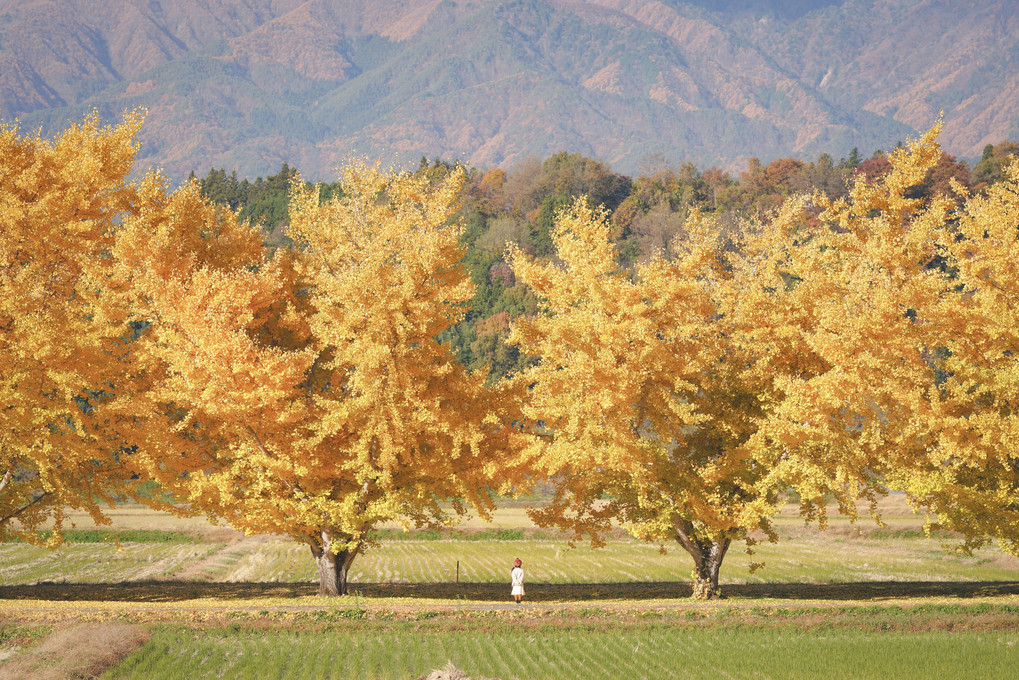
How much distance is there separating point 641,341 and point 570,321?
6.43ft

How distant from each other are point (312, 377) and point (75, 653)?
10637 mm

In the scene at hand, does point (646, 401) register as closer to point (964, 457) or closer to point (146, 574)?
point (964, 457)

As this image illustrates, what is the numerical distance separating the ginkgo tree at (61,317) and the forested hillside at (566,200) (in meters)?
65.2

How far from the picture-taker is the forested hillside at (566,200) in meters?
95.1

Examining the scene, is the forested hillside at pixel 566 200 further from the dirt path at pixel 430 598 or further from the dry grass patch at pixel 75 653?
the dry grass patch at pixel 75 653

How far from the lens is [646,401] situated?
24.2 meters

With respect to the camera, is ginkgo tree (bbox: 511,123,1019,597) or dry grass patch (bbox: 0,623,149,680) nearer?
dry grass patch (bbox: 0,623,149,680)

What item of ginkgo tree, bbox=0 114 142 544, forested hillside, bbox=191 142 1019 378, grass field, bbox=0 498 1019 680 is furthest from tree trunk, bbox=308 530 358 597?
forested hillside, bbox=191 142 1019 378

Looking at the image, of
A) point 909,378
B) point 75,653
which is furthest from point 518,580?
point 909,378

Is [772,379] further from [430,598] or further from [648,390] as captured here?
[430,598]

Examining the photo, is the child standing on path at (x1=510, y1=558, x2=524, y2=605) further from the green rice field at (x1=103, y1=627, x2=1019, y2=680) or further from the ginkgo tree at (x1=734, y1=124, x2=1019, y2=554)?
the ginkgo tree at (x1=734, y1=124, x2=1019, y2=554)

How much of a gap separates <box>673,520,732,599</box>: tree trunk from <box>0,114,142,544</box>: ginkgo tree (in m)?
16.3

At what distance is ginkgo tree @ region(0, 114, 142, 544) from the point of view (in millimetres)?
22016

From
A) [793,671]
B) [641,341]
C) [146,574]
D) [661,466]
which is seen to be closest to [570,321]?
[641,341]
